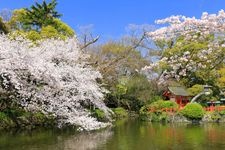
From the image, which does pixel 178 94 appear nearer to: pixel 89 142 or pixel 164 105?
pixel 164 105

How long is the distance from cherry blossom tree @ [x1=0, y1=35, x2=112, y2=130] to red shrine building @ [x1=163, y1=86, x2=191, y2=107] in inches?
496

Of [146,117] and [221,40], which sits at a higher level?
[221,40]

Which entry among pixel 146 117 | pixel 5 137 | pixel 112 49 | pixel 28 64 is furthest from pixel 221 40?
pixel 112 49

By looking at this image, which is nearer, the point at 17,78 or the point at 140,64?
the point at 17,78

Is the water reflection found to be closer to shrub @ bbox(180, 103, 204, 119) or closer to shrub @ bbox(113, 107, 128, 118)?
shrub @ bbox(180, 103, 204, 119)

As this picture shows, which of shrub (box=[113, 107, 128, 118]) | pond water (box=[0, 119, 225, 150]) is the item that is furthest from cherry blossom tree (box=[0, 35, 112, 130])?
shrub (box=[113, 107, 128, 118])

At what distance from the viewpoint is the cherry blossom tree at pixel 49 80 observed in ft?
56.8

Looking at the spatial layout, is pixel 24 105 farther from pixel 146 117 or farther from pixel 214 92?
pixel 214 92

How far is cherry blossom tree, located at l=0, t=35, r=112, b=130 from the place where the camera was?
56.8 feet

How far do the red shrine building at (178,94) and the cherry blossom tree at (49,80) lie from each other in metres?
12.6

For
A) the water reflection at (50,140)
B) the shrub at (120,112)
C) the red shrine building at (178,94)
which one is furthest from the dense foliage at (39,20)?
the water reflection at (50,140)

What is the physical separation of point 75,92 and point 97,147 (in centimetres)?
733

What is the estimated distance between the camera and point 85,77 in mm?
22453

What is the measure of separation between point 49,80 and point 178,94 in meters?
18.6
